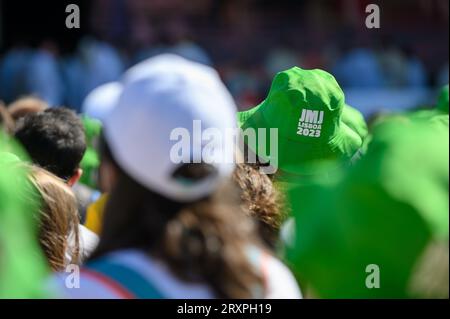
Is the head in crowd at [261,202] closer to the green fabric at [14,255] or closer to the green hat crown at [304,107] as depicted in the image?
the green hat crown at [304,107]

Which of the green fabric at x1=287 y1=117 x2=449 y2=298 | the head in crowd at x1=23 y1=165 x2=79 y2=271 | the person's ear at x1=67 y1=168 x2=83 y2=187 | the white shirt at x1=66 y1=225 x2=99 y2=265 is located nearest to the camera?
the green fabric at x1=287 y1=117 x2=449 y2=298

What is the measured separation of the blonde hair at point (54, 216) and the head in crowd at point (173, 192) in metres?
0.89

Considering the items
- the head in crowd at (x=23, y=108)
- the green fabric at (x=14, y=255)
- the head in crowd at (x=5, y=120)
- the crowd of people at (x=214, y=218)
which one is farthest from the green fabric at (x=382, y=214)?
the head in crowd at (x=23, y=108)

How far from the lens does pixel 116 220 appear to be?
80.0 inches

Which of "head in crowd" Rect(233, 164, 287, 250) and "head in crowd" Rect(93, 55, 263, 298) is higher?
"head in crowd" Rect(93, 55, 263, 298)

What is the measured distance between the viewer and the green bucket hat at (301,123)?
347cm

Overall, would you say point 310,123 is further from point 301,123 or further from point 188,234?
point 188,234

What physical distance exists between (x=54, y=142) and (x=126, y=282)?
6.80ft

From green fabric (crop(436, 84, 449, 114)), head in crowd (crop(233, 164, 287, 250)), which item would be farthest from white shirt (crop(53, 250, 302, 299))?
green fabric (crop(436, 84, 449, 114))

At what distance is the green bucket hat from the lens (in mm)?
3475

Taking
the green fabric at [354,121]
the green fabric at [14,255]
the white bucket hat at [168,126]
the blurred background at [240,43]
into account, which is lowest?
the blurred background at [240,43]

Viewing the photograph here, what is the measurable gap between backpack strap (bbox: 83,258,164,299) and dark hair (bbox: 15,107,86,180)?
197 cm

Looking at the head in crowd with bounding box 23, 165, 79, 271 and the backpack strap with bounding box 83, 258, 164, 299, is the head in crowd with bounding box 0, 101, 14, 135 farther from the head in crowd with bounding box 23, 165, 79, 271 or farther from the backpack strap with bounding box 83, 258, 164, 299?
the backpack strap with bounding box 83, 258, 164, 299
